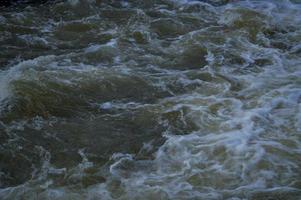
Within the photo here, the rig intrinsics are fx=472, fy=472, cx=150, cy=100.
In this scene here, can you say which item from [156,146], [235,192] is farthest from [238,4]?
[235,192]

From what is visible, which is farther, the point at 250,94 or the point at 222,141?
the point at 250,94

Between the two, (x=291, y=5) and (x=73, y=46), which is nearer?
(x=73, y=46)

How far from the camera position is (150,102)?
5.73 m

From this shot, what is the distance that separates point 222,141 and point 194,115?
58 centimetres

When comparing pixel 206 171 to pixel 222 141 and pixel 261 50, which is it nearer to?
pixel 222 141

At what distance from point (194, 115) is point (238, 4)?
375cm

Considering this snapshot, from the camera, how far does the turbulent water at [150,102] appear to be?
4.51m

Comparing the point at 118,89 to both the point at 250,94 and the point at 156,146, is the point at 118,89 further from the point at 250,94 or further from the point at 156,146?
the point at 250,94

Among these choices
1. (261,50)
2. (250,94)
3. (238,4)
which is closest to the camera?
(250,94)

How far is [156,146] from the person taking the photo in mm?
4980

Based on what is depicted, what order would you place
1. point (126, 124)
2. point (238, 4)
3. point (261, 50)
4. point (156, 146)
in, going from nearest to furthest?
1. point (156, 146)
2. point (126, 124)
3. point (261, 50)
4. point (238, 4)

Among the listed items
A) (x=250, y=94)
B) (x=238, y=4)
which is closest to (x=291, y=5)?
(x=238, y=4)

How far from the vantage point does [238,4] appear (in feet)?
27.8

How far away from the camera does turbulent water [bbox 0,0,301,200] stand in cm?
451
